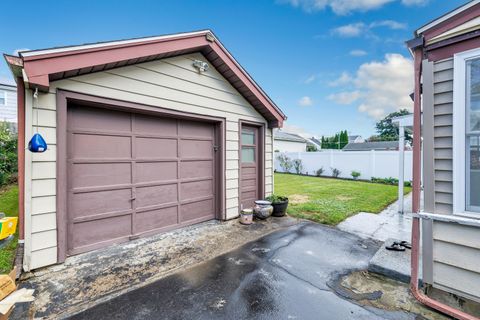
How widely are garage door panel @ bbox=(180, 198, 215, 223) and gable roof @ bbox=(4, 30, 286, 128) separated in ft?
9.71

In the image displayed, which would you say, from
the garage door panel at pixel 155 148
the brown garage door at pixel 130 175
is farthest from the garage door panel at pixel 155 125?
the garage door panel at pixel 155 148

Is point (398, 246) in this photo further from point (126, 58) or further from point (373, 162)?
point (373, 162)

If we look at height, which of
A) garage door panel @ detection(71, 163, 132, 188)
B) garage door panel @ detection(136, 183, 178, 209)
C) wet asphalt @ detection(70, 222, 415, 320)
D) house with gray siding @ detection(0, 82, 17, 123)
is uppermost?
house with gray siding @ detection(0, 82, 17, 123)

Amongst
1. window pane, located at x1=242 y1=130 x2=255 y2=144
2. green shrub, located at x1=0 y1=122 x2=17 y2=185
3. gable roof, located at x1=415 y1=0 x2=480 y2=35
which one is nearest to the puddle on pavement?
gable roof, located at x1=415 y1=0 x2=480 y2=35

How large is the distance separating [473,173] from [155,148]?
4.72 meters

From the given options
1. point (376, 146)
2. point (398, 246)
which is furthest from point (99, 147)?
point (376, 146)

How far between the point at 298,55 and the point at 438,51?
9.87 meters

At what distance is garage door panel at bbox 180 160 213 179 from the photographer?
493 cm

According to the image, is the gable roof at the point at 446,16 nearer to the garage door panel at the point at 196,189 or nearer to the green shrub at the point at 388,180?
the garage door panel at the point at 196,189

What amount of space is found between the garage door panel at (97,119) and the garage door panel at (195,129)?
111 cm

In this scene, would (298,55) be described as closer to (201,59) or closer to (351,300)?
(201,59)

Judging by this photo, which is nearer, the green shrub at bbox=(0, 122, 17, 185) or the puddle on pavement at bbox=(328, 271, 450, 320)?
the puddle on pavement at bbox=(328, 271, 450, 320)

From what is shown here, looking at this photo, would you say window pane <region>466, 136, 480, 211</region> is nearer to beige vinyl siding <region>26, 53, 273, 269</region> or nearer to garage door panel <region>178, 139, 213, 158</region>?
beige vinyl siding <region>26, 53, 273, 269</region>

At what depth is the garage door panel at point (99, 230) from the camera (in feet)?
11.7
